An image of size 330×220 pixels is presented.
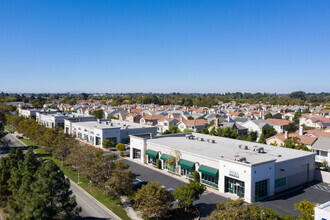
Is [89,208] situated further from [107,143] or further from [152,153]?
[107,143]

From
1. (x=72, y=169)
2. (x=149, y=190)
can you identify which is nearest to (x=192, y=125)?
(x=72, y=169)

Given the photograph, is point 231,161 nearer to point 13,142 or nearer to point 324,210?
point 324,210

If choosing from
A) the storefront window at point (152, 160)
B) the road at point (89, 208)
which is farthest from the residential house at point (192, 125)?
the road at point (89, 208)

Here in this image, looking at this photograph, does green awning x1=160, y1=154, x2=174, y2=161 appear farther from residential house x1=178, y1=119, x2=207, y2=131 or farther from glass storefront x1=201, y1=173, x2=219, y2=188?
residential house x1=178, y1=119, x2=207, y2=131

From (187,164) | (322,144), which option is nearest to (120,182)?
(187,164)

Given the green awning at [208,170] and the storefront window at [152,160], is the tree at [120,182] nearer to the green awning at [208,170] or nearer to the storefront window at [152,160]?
the green awning at [208,170]
